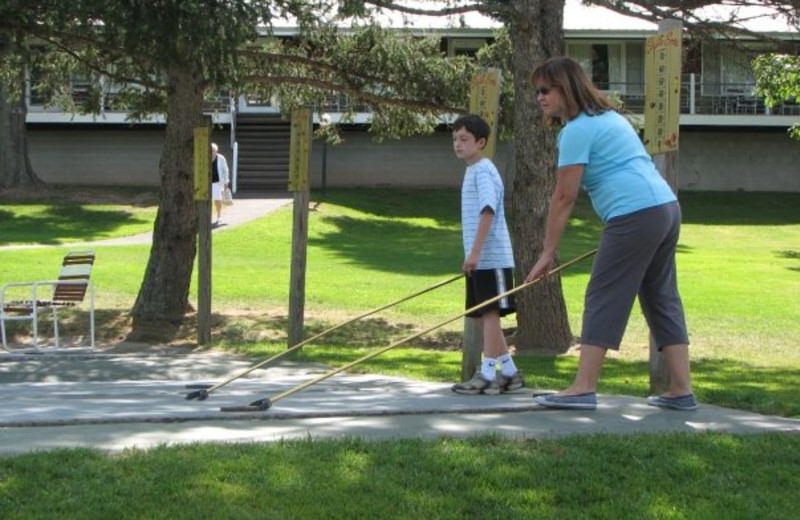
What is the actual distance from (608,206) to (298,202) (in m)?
6.06

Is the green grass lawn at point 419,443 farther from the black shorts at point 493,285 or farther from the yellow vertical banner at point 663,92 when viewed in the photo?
the yellow vertical banner at point 663,92

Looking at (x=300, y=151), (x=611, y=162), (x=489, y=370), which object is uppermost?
(x=300, y=151)

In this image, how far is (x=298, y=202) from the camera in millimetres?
11523

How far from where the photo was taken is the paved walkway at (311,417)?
5.53 m

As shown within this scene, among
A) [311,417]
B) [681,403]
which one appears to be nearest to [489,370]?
[681,403]

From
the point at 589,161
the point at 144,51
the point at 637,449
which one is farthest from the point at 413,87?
the point at 637,449

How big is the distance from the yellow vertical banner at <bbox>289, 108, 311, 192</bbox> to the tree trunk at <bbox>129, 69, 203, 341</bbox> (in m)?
2.87

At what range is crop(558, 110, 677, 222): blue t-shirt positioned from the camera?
582 cm

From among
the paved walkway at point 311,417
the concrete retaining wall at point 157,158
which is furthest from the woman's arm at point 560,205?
the concrete retaining wall at point 157,158

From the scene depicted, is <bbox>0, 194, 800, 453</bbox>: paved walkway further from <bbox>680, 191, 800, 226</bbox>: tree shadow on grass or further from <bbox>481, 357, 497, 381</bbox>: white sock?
<bbox>680, 191, 800, 226</bbox>: tree shadow on grass

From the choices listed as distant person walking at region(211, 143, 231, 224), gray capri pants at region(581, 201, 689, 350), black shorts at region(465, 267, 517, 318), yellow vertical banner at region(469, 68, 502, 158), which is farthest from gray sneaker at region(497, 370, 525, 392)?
distant person walking at region(211, 143, 231, 224)

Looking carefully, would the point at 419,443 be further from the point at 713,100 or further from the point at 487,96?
the point at 713,100

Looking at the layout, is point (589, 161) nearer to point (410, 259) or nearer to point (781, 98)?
point (410, 259)

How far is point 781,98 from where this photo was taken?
2527 cm
